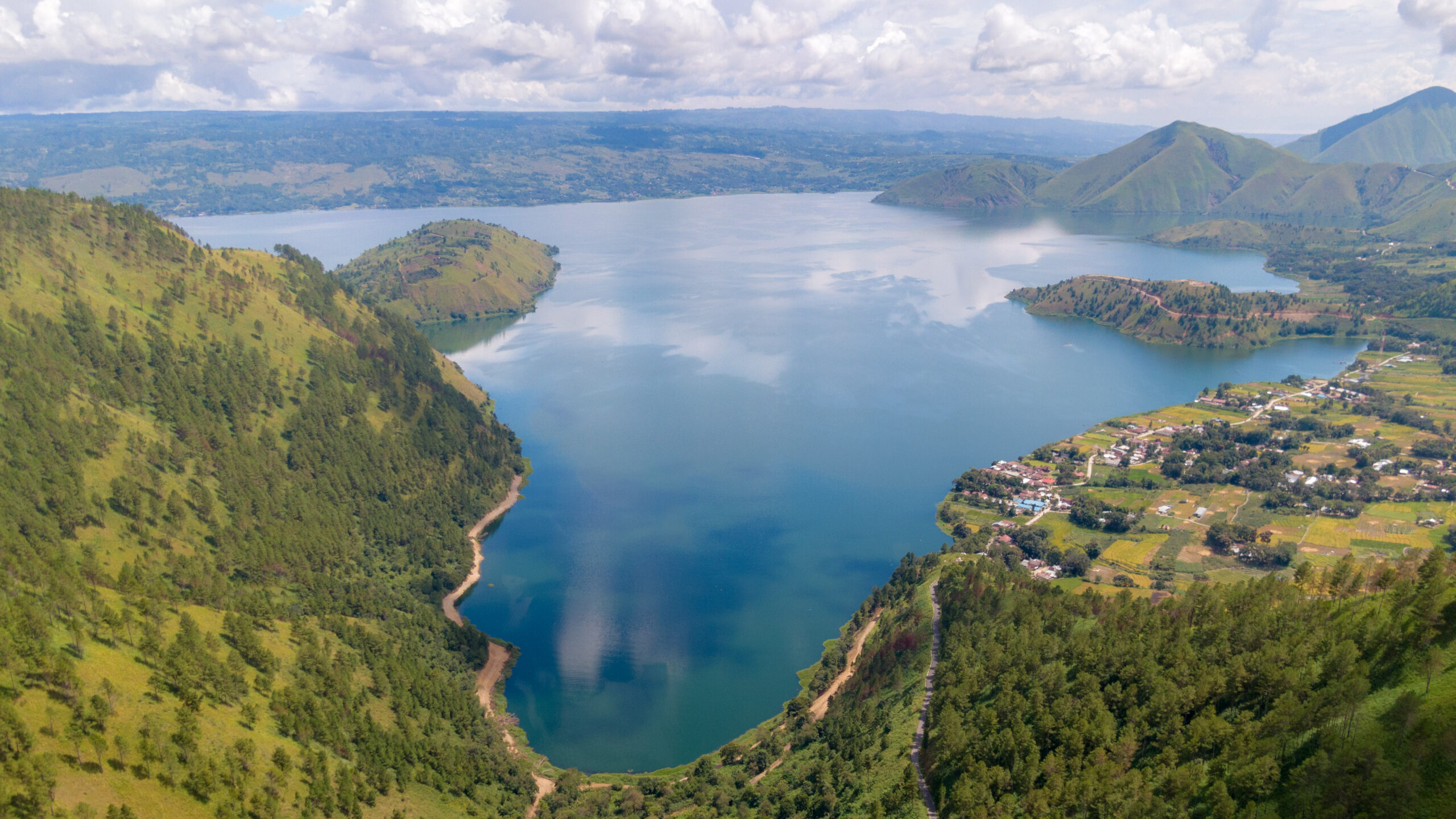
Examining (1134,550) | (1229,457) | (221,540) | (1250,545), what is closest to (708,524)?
(1134,550)

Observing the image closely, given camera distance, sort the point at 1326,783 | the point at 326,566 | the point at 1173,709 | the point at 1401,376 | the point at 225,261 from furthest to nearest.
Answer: the point at 1401,376 → the point at 225,261 → the point at 326,566 → the point at 1173,709 → the point at 1326,783

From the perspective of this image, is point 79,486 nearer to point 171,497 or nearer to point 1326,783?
point 171,497

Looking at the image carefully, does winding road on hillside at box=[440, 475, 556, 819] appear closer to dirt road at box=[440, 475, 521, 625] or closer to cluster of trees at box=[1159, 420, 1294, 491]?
dirt road at box=[440, 475, 521, 625]

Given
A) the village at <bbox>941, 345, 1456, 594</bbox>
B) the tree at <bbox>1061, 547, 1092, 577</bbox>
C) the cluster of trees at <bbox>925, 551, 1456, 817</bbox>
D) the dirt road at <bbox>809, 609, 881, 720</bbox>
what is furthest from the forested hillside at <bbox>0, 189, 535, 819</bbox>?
the village at <bbox>941, 345, 1456, 594</bbox>

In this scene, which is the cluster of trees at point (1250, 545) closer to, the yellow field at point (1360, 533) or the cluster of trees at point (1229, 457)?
the yellow field at point (1360, 533)

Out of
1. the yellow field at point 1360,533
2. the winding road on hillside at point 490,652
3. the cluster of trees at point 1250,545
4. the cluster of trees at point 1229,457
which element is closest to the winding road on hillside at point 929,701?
the winding road on hillside at point 490,652

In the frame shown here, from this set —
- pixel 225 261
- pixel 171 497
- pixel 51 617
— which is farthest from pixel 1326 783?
pixel 225 261

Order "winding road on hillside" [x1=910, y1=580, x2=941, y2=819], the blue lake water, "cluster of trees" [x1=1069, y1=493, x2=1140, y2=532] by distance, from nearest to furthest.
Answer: "winding road on hillside" [x1=910, y1=580, x2=941, y2=819]
the blue lake water
"cluster of trees" [x1=1069, y1=493, x2=1140, y2=532]
